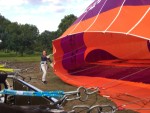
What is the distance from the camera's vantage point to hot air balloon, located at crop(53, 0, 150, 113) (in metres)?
7.82

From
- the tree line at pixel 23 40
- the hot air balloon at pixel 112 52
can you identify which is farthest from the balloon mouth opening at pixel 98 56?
the tree line at pixel 23 40

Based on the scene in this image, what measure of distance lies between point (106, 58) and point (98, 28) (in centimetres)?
417

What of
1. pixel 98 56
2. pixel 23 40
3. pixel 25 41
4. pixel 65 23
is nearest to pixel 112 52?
pixel 98 56

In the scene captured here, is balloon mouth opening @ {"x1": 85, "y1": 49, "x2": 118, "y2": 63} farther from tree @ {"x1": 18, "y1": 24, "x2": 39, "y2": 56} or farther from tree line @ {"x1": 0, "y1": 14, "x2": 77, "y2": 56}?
tree @ {"x1": 18, "y1": 24, "x2": 39, "y2": 56}

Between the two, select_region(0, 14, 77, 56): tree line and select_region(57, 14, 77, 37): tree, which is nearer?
select_region(0, 14, 77, 56): tree line

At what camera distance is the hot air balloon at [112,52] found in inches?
308

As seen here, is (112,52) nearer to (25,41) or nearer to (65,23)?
(25,41)

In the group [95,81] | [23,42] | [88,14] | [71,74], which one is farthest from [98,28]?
[23,42]

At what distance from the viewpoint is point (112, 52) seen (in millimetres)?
11875

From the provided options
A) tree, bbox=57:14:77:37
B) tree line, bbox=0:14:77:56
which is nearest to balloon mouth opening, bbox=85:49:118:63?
tree line, bbox=0:14:77:56

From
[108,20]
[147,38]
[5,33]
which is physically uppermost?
[5,33]

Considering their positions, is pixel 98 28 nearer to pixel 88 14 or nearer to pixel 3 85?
pixel 88 14

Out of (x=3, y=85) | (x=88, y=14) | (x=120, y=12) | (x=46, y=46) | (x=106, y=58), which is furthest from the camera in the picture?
(x=46, y=46)

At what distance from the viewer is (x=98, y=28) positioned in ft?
28.8
